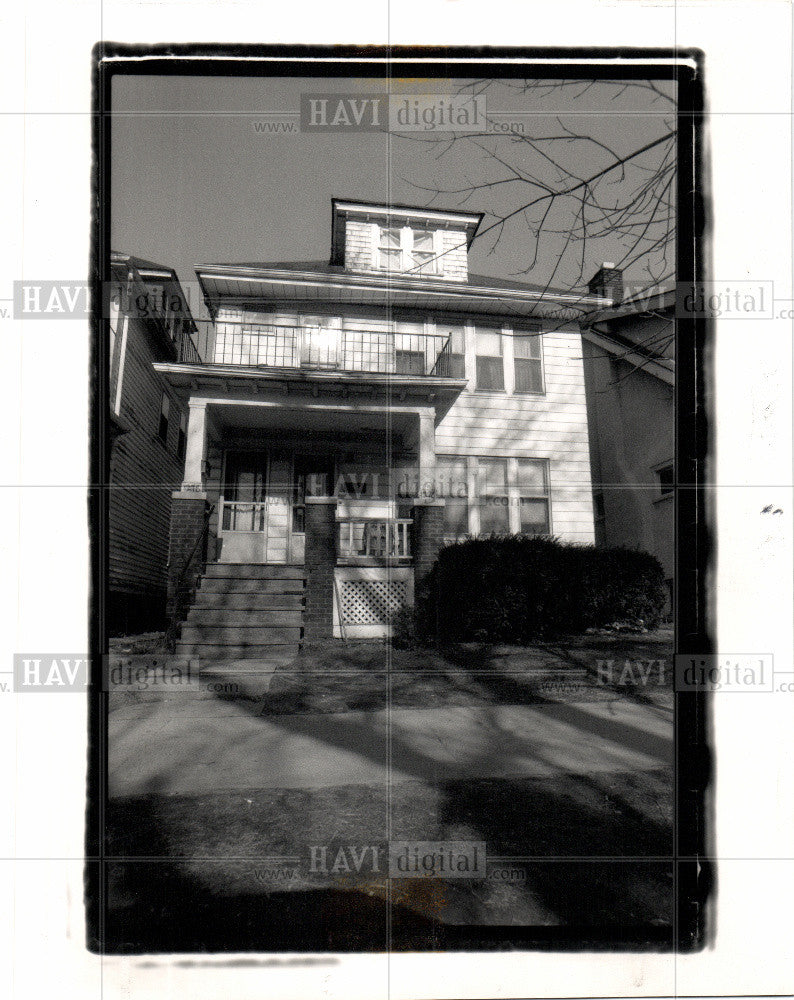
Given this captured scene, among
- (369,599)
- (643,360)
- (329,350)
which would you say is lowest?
(369,599)

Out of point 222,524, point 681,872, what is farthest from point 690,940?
point 222,524

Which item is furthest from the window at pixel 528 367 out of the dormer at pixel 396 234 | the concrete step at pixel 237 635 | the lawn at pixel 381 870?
the lawn at pixel 381 870

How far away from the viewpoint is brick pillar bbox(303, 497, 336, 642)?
884 cm

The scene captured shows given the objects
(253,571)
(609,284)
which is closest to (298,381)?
(253,571)

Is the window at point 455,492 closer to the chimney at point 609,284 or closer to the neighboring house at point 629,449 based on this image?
the neighboring house at point 629,449

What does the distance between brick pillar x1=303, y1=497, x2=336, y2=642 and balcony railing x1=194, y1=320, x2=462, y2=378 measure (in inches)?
107

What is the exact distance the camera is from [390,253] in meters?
12.2

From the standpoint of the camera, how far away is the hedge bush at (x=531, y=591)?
8.14 metres

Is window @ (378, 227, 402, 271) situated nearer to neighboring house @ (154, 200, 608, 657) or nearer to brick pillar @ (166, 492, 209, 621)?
neighboring house @ (154, 200, 608, 657)

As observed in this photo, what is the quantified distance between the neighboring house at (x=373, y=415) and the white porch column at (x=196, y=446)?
0.09 feet

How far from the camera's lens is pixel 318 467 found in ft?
38.6

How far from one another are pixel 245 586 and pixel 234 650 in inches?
58.7

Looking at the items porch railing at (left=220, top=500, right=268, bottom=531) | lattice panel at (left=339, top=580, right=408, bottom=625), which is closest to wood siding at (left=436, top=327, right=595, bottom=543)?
lattice panel at (left=339, top=580, right=408, bottom=625)

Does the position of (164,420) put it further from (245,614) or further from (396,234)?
(245,614)
